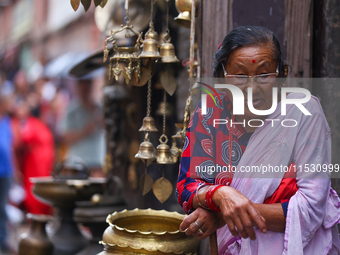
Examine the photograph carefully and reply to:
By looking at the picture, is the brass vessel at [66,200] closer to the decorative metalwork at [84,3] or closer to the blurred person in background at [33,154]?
the decorative metalwork at [84,3]

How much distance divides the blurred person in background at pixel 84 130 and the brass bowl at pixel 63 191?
188 inches

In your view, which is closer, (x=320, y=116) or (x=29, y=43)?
(x=320, y=116)

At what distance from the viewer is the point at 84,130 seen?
351 inches

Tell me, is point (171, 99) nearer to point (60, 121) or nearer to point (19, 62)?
point (60, 121)

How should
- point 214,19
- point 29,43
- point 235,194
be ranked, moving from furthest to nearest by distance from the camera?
point 29,43 < point 214,19 < point 235,194

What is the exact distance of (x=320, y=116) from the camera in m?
1.42

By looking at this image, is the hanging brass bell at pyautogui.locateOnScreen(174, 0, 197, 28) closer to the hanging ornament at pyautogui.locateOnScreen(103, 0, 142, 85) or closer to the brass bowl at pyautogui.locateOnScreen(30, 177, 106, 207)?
the hanging ornament at pyautogui.locateOnScreen(103, 0, 142, 85)

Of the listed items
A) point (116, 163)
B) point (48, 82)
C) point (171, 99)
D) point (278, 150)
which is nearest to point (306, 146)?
point (278, 150)

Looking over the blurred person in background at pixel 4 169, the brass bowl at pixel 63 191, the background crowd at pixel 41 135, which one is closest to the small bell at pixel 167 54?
the brass bowl at pixel 63 191

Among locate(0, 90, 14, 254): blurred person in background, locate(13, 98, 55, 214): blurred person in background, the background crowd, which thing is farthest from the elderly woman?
locate(13, 98, 55, 214): blurred person in background

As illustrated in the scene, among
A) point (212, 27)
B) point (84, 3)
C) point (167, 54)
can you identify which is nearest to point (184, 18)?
point (212, 27)

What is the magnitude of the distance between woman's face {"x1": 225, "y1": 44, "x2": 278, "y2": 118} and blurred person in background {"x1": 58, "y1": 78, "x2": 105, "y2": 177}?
7.25m

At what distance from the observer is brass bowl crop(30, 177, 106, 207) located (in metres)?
3.61

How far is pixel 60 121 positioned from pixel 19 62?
20.0 feet
